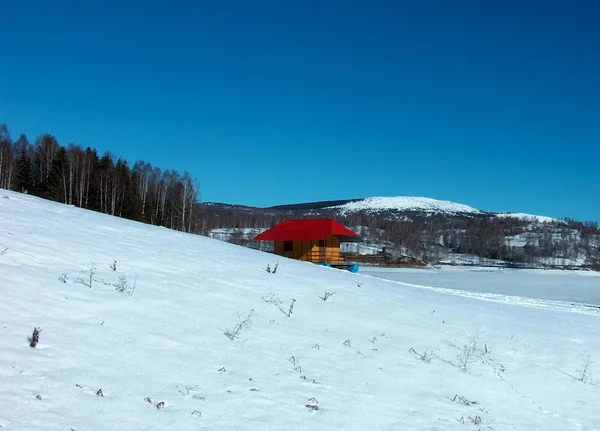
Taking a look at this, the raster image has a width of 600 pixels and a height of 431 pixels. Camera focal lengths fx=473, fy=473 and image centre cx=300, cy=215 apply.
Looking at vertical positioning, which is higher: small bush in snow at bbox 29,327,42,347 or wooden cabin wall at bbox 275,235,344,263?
wooden cabin wall at bbox 275,235,344,263

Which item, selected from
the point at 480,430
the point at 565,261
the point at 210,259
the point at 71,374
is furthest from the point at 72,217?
the point at 565,261

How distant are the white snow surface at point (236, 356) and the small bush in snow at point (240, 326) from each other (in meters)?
0.07

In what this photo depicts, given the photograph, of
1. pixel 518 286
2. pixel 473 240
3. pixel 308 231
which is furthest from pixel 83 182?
pixel 473 240

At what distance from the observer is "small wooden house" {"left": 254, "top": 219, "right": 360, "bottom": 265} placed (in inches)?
1444

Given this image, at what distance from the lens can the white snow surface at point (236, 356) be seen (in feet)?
13.8

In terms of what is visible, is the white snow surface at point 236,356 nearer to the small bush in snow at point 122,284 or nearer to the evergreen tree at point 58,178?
the small bush in snow at point 122,284

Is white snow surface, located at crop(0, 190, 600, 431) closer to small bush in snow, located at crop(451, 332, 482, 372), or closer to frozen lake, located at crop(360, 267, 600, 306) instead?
small bush in snow, located at crop(451, 332, 482, 372)

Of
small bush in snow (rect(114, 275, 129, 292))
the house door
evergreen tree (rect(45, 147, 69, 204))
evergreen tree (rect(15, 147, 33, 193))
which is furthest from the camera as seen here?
evergreen tree (rect(15, 147, 33, 193))

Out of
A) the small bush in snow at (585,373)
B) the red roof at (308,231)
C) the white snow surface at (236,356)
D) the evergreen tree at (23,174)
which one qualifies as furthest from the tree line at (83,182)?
the small bush in snow at (585,373)

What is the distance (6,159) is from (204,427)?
44310 millimetres

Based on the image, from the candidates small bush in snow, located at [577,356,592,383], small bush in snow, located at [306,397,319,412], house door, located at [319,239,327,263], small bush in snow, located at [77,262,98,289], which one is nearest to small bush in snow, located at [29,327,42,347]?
small bush in snow, located at [77,262,98,289]

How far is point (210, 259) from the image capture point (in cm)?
1174

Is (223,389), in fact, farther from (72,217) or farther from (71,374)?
(72,217)

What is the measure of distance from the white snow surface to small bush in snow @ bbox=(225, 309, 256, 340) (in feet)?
0.24
